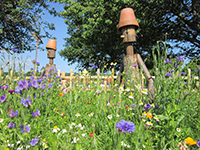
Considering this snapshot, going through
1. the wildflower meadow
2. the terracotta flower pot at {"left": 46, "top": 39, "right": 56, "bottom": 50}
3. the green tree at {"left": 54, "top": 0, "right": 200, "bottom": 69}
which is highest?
the green tree at {"left": 54, "top": 0, "right": 200, "bottom": 69}

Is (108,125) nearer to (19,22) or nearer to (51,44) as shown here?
(51,44)

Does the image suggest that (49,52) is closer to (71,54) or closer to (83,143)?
(83,143)

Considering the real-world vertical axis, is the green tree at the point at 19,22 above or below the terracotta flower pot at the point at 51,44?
above

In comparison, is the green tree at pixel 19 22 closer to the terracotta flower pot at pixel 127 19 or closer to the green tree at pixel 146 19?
the green tree at pixel 146 19

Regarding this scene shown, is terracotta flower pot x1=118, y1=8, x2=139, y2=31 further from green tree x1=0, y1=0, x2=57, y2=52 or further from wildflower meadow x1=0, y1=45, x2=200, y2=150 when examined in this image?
green tree x1=0, y1=0, x2=57, y2=52

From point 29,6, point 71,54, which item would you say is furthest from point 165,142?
point 71,54

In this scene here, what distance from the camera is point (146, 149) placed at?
5.29ft

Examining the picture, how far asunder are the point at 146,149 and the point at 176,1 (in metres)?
12.3

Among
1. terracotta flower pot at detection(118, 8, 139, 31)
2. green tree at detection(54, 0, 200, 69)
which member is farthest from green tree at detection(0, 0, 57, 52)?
terracotta flower pot at detection(118, 8, 139, 31)

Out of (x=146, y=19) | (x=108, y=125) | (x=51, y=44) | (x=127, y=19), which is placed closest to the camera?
(x=108, y=125)

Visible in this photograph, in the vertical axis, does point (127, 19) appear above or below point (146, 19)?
below

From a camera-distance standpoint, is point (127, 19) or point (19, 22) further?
point (19, 22)

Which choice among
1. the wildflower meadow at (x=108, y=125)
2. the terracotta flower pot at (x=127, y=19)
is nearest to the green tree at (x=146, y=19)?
the terracotta flower pot at (x=127, y=19)

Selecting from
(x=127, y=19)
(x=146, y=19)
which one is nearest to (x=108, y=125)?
(x=127, y=19)
